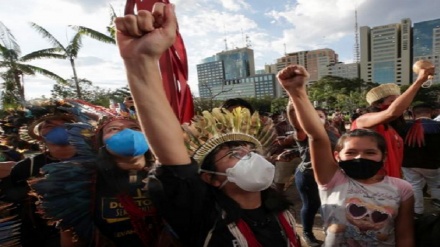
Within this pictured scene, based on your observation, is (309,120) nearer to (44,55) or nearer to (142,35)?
(142,35)

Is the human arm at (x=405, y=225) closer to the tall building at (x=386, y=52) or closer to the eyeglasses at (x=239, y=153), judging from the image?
the eyeglasses at (x=239, y=153)

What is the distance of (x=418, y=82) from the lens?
7.97 feet

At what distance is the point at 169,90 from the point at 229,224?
120 cm

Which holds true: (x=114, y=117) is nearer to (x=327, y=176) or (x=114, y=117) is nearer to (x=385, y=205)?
(x=327, y=176)

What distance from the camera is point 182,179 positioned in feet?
3.52

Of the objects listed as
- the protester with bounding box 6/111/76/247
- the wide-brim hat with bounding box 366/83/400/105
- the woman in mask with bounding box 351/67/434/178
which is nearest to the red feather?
the woman in mask with bounding box 351/67/434/178

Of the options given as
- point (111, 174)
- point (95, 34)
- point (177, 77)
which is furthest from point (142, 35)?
point (95, 34)

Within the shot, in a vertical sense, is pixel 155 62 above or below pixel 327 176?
above

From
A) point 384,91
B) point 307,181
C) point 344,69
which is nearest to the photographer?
point 384,91

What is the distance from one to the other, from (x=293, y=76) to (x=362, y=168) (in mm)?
672

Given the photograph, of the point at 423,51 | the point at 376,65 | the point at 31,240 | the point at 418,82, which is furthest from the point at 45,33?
the point at 423,51

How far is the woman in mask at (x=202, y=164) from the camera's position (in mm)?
992

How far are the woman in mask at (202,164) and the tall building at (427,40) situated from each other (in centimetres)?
12083

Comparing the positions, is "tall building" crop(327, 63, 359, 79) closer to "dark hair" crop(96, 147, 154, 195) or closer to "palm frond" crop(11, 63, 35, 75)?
"palm frond" crop(11, 63, 35, 75)
